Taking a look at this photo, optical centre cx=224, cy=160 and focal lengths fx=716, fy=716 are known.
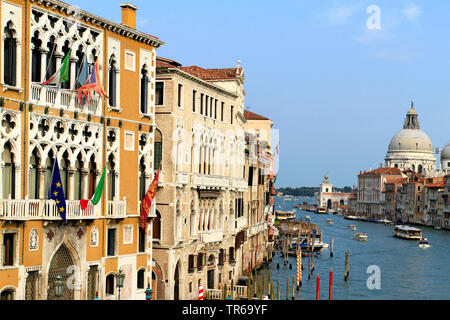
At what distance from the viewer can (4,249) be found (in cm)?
1384

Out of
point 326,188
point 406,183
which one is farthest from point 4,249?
point 326,188

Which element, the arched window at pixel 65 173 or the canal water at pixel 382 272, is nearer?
the arched window at pixel 65 173

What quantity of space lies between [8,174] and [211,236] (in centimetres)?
1101

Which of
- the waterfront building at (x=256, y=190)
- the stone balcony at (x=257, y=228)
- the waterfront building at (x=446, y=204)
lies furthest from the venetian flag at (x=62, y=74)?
the waterfront building at (x=446, y=204)

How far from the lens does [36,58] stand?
14.7 metres

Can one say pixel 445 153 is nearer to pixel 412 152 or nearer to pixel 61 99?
pixel 412 152

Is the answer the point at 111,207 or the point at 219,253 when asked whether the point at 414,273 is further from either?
the point at 111,207

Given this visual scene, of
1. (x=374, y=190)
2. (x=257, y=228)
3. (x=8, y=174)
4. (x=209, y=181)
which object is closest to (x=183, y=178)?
(x=209, y=181)

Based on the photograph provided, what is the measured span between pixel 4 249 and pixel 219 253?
12589 millimetres

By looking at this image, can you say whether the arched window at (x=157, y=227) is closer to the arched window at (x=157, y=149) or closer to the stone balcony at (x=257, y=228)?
the arched window at (x=157, y=149)

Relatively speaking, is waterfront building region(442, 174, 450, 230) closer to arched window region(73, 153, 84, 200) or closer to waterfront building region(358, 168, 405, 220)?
waterfront building region(358, 168, 405, 220)

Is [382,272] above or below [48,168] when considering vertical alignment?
below

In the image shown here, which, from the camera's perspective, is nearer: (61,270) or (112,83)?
(61,270)

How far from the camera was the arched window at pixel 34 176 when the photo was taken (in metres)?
14.5
